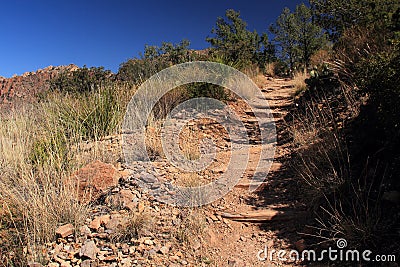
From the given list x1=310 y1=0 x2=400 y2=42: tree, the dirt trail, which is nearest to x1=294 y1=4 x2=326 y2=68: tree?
x1=310 y1=0 x2=400 y2=42: tree

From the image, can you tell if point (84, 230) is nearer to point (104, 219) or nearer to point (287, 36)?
point (104, 219)

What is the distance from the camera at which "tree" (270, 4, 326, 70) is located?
19922 mm

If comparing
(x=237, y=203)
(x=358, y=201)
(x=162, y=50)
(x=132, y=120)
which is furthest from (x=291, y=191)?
(x=162, y=50)

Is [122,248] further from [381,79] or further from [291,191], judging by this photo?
[381,79]

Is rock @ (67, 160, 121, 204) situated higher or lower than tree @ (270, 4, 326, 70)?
lower

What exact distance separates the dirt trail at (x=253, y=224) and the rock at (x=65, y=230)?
124 cm

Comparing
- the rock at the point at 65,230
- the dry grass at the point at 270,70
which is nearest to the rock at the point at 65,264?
the rock at the point at 65,230

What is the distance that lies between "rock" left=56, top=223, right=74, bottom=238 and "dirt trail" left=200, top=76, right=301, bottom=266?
4.07 feet

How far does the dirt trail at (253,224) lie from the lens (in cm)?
249

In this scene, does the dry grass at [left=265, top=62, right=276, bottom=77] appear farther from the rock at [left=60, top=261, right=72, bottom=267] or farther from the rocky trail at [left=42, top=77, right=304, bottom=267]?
the rock at [left=60, top=261, right=72, bottom=267]

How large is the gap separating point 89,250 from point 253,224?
162cm

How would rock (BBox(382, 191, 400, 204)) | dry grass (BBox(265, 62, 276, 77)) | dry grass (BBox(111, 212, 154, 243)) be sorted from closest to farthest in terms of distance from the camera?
rock (BBox(382, 191, 400, 204)), dry grass (BBox(111, 212, 154, 243)), dry grass (BBox(265, 62, 276, 77))

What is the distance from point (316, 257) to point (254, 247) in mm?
543

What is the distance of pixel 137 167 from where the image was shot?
142 inches
